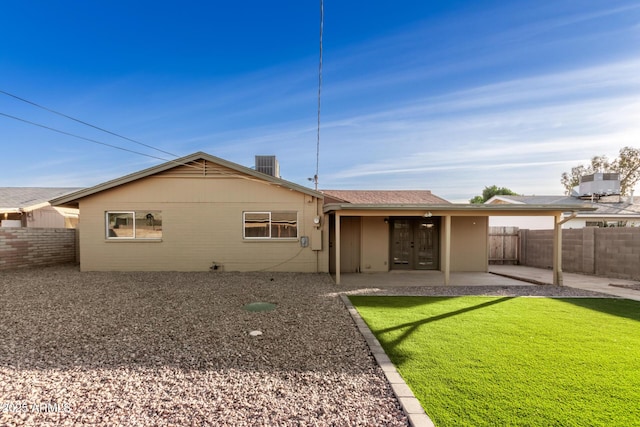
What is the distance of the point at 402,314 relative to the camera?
5.74 m

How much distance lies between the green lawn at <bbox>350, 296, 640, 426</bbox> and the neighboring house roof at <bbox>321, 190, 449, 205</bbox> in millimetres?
6707

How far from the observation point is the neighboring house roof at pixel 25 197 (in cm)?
1380

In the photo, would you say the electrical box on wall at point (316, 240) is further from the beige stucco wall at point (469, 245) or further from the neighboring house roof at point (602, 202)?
the neighboring house roof at point (602, 202)

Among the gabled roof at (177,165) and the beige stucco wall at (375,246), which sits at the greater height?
the gabled roof at (177,165)

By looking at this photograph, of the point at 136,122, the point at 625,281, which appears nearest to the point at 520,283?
the point at 625,281

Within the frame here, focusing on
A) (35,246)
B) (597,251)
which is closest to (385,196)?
(597,251)

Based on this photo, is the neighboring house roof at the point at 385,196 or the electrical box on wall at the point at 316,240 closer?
the electrical box on wall at the point at 316,240

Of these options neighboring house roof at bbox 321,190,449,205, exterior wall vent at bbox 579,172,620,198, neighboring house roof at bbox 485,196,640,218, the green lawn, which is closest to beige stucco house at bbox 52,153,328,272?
neighboring house roof at bbox 321,190,449,205

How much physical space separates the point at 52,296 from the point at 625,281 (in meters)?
16.3

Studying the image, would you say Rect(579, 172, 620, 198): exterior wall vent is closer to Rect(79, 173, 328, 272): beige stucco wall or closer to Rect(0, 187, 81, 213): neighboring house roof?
Rect(79, 173, 328, 272): beige stucco wall

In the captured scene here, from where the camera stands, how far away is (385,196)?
13711 mm

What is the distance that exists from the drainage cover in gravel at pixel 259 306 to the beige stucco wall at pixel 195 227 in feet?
13.7

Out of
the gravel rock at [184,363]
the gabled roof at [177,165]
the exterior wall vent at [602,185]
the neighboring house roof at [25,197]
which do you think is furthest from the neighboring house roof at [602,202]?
the neighboring house roof at [25,197]

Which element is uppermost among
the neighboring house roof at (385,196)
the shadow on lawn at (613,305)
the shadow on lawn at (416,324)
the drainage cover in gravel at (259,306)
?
the neighboring house roof at (385,196)
